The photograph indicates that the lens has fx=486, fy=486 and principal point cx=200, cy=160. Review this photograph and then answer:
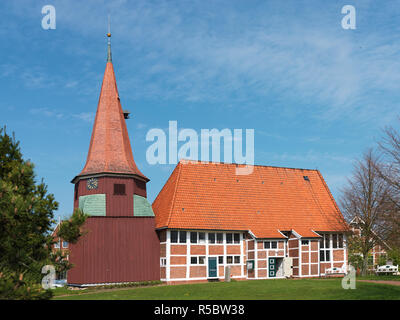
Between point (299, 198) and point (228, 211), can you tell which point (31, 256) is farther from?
point (299, 198)

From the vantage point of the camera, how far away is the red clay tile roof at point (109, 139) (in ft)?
120

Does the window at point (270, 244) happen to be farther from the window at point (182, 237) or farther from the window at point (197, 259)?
the window at point (182, 237)

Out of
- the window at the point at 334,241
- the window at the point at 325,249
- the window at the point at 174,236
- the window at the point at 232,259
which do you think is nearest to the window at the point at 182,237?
the window at the point at 174,236

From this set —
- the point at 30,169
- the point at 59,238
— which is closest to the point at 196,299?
the point at 59,238

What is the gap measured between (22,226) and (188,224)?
79.3 feet

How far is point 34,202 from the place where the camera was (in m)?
12.4

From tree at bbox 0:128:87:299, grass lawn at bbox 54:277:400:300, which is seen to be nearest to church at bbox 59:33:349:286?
grass lawn at bbox 54:277:400:300

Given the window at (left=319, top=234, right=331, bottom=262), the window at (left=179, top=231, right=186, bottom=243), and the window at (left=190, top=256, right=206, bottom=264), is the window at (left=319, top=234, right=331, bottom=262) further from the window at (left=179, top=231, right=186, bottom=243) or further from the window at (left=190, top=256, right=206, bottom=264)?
the window at (left=179, top=231, right=186, bottom=243)

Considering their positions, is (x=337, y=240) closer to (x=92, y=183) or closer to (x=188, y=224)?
(x=188, y=224)

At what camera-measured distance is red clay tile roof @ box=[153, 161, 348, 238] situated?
37.6 meters
